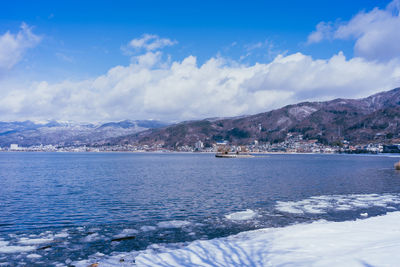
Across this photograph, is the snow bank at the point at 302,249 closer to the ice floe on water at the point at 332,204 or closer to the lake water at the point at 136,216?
the lake water at the point at 136,216

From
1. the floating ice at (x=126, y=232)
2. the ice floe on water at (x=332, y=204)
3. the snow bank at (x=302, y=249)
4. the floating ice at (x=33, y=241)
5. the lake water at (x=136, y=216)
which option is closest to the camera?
the snow bank at (x=302, y=249)

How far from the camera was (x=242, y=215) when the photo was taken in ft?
87.6

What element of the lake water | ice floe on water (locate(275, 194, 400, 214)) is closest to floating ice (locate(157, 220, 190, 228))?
the lake water

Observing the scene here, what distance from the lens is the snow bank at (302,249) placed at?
12305 millimetres

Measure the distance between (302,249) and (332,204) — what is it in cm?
1972

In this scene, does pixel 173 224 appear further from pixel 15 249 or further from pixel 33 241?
pixel 15 249

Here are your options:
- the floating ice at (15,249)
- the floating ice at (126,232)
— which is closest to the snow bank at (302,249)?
the floating ice at (126,232)

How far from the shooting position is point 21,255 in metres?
16.8

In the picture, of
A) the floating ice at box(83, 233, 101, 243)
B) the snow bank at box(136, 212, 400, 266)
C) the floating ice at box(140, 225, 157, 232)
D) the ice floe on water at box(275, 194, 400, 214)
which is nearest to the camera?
the snow bank at box(136, 212, 400, 266)

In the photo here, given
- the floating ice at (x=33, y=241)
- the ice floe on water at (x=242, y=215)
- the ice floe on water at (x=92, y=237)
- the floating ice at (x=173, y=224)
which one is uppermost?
the floating ice at (x=33, y=241)

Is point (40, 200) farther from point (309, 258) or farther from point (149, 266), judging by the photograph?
point (309, 258)

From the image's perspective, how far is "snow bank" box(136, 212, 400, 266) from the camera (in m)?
12.3

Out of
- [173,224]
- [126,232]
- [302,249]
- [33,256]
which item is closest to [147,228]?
[126,232]

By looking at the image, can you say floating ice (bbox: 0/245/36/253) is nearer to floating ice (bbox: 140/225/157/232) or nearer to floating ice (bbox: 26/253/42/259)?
floating ice (bbox: 26/253/42/259)
